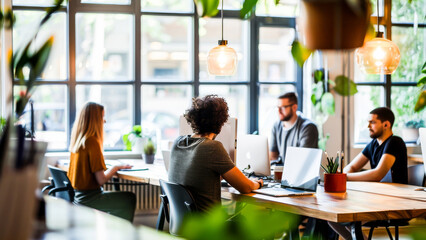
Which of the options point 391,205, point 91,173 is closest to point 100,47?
point 91,173

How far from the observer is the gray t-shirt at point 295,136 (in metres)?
5.30

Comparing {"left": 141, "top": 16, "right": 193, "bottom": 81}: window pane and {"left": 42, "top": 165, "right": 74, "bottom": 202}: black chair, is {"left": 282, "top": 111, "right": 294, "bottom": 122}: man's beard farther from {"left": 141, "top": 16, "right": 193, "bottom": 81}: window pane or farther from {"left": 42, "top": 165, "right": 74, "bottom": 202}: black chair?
{"left": 42, "top": 165, "right": 74, "bottom": 202}: black chair

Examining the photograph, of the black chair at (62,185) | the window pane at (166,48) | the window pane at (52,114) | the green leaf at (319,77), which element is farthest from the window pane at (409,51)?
the black chair at (62,185)

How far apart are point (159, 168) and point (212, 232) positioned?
15.1 feet

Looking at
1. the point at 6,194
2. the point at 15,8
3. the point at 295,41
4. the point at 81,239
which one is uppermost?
the point at 15,8

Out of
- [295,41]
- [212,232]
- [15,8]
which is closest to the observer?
[212,232]

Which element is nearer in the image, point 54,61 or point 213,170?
point 213,170

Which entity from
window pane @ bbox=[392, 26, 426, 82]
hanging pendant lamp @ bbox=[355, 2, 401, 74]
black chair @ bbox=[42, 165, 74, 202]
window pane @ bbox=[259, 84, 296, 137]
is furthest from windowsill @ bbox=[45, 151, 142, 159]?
window pane @ bbox=[392, 26, 426, 82]

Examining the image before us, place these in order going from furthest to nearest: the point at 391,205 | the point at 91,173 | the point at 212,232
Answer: the point at 91,173 < the point at 391,205 < the point at 212,232

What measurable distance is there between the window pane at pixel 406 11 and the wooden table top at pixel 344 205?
13.2 ft

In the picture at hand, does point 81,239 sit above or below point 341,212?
above

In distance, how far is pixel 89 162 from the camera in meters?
4.22

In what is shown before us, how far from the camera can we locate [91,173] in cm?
427

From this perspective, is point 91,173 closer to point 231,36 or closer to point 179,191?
point 179,191
